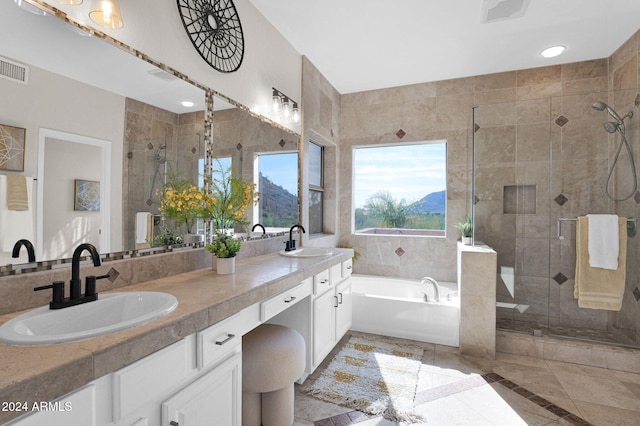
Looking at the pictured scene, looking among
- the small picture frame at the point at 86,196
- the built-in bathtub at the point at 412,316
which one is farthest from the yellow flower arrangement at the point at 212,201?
the built-in bathtub at the point at 412,316

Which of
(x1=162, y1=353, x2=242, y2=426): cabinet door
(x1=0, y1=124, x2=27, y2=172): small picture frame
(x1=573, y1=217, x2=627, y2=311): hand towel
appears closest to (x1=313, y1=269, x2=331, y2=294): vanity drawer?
(x1=162, y1=353, x2=242, y2=426): cabinet door

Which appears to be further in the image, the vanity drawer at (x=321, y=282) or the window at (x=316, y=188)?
the window at (x=316, y=188)

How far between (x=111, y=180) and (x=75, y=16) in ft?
2.09

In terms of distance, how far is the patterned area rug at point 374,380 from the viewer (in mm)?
1960

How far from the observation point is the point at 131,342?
82cm

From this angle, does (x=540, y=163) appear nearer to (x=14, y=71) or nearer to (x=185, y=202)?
(x=185, y=202)

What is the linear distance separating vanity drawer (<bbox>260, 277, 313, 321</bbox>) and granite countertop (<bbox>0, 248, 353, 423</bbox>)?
44 millimetres

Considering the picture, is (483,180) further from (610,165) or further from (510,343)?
(510,343)

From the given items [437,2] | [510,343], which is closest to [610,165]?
[510,343]

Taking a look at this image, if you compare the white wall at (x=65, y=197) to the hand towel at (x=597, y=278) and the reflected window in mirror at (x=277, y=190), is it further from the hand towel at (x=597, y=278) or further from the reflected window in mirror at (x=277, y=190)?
the hand towel at (x=597, y=278)

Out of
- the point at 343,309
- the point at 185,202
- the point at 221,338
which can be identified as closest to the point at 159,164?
the point at 185,202

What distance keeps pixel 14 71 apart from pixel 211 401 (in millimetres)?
1279

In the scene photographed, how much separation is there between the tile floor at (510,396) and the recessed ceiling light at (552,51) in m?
2.71

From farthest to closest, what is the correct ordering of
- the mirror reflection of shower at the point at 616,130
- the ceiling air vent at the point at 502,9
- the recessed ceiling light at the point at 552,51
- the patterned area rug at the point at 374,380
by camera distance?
the recessed ceiling light at the point at 552,51 → the mirror reflection of shower at the point at 616,130 → the ceiling air vent at the point at 502,9 → the patterned area rug at the point at 374,380
